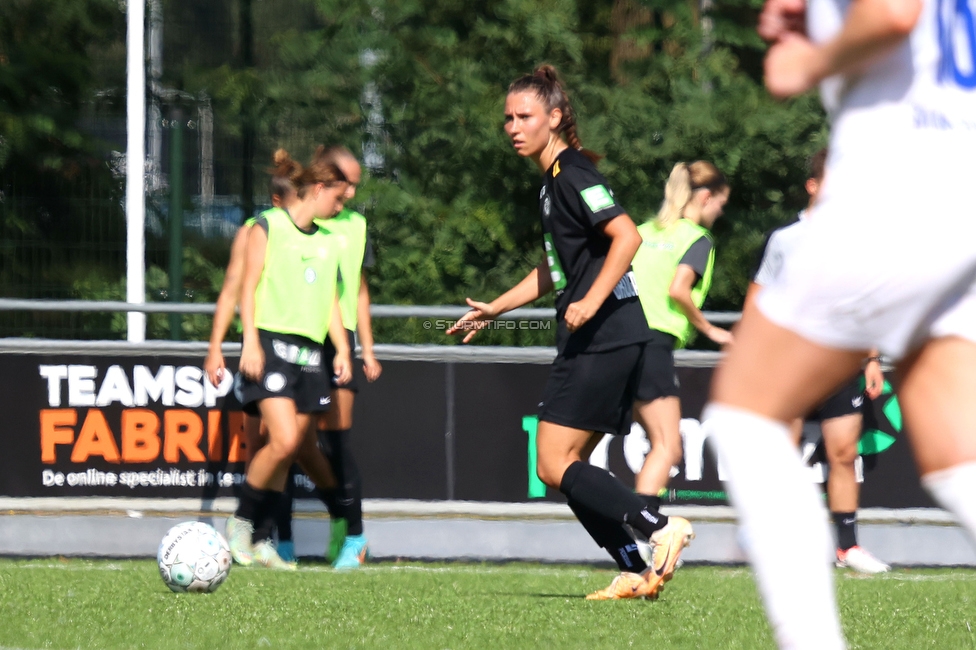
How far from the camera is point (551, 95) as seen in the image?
6133 millimetres

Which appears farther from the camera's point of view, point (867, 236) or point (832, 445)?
point (832, 445)

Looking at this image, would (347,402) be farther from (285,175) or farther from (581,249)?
(581,249)

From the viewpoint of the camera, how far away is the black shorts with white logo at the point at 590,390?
583 cm

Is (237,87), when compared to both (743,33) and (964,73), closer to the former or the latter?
(743,33)

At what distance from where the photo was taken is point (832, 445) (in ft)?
26.6

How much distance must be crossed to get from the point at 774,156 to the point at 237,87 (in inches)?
169

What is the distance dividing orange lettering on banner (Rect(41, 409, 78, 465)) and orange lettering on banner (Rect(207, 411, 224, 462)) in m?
0.76

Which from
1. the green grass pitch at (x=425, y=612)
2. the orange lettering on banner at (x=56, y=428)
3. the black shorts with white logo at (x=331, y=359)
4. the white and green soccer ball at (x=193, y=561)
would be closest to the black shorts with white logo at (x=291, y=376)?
the black shorts with white logo at (x=331, y=359)

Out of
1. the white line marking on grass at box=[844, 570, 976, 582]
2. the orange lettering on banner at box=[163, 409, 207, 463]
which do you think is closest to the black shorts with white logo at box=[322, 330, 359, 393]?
the orange lettering on banner at box=[163, 409, 207, 463]

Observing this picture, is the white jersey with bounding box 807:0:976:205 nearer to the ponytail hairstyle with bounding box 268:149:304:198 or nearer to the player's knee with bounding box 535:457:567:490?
the player's knee with bounding box 535:457:567:490

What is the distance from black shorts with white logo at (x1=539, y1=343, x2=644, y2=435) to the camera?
5.83 m

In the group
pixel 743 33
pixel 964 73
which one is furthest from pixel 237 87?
pixel 964 73

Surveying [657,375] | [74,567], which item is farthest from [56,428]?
[657,375]

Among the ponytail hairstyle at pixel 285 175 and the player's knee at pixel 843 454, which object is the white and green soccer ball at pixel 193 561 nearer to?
the ponytail hairstyle at pixel 285 175
